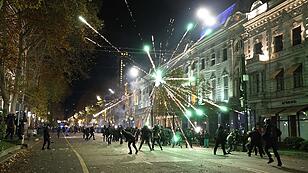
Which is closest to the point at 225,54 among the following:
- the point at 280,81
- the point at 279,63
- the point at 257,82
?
the point at 257,82

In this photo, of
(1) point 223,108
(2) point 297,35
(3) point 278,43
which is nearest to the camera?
(2) point 297,35

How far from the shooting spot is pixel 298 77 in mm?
32719

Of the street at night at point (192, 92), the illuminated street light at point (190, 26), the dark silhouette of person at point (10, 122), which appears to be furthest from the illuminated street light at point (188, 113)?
the dark silhouette of person at point (10, 122)

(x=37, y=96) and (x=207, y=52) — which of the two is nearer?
(x=37, y=96)

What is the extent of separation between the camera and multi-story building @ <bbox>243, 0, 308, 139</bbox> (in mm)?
32000

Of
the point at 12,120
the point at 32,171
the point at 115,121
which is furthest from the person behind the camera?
the point at 115,121

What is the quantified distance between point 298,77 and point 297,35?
357 centimetres

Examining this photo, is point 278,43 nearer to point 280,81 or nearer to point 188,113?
point 280,81

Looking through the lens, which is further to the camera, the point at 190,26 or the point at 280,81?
the point at 190,26

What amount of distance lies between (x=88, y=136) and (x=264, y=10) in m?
24.8

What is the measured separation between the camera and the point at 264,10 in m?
37.1

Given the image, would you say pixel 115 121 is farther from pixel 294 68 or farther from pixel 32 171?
pixel 32 171

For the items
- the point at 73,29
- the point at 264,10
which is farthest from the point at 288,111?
the point at 73,29

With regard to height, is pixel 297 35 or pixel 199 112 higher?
pixel 297 35
